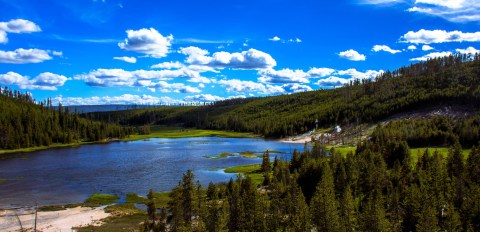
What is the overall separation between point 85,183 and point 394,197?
262ft

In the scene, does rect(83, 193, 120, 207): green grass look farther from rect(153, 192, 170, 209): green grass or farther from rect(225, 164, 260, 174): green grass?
rect(225, 164, 260, 174): green grass

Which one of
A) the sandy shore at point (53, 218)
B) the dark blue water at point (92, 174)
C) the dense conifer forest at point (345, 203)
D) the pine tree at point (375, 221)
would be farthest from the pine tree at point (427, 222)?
the dark blue water at point (92, 174)

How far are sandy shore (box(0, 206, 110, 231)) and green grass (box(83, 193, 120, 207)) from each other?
A: 320cm

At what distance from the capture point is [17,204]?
85562mm

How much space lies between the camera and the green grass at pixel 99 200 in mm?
85994

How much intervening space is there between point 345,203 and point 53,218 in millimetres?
51920

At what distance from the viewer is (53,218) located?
74812mm

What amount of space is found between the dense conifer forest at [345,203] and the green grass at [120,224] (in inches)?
110

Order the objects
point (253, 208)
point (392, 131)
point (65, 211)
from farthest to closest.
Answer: point (392, 131), point (65, 211), point (253, 208)

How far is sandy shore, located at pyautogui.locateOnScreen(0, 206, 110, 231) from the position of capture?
6906 cm

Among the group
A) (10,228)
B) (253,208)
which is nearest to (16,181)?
(10,228)

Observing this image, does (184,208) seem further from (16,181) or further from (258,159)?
(258,159)

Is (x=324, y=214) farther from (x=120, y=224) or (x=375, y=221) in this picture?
(x=120, y=224)

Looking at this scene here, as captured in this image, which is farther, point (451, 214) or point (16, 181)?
point (16, 181)
